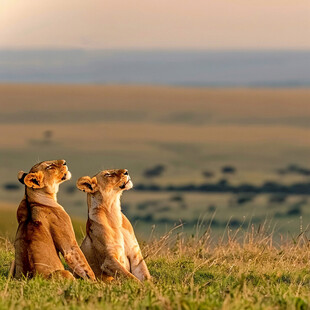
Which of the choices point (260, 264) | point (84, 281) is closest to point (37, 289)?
point (84, 281)

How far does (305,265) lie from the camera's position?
12945 millimetres

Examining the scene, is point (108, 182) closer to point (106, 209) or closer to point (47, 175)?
point (106, 209)

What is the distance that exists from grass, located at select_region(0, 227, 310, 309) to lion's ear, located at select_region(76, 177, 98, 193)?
1.23 metres

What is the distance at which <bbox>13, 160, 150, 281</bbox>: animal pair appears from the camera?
32.0 ft

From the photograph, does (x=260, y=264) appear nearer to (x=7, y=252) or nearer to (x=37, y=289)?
(x=7, y=252)

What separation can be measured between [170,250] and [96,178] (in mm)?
3453

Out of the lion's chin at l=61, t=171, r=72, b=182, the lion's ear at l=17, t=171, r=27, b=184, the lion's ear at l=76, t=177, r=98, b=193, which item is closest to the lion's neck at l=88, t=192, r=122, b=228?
the lion's ear at l=76, t=177, r=98, b=193

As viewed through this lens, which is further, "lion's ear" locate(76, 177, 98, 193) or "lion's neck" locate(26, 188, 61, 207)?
"lion's ear" locate(76, 177, 98, 193)

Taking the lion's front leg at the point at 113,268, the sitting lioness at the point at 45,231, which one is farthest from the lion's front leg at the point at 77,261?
the lion's front leg at the point at 113,268

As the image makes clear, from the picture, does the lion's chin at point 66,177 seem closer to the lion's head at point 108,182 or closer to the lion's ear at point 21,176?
the lion's head at point 108,182

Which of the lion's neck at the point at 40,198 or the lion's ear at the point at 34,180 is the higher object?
the lion's ear at the point at 34,180

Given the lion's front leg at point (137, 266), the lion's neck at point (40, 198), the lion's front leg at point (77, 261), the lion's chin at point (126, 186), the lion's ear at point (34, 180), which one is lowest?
the lion's front leg at point (137, 266)

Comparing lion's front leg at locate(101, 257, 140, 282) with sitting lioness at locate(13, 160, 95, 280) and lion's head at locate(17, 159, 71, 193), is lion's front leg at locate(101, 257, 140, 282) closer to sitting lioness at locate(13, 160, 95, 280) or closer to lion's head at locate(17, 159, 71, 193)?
sitting lioness at locate(13, 160, 95, 280)

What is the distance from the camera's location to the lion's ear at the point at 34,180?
997 cm
